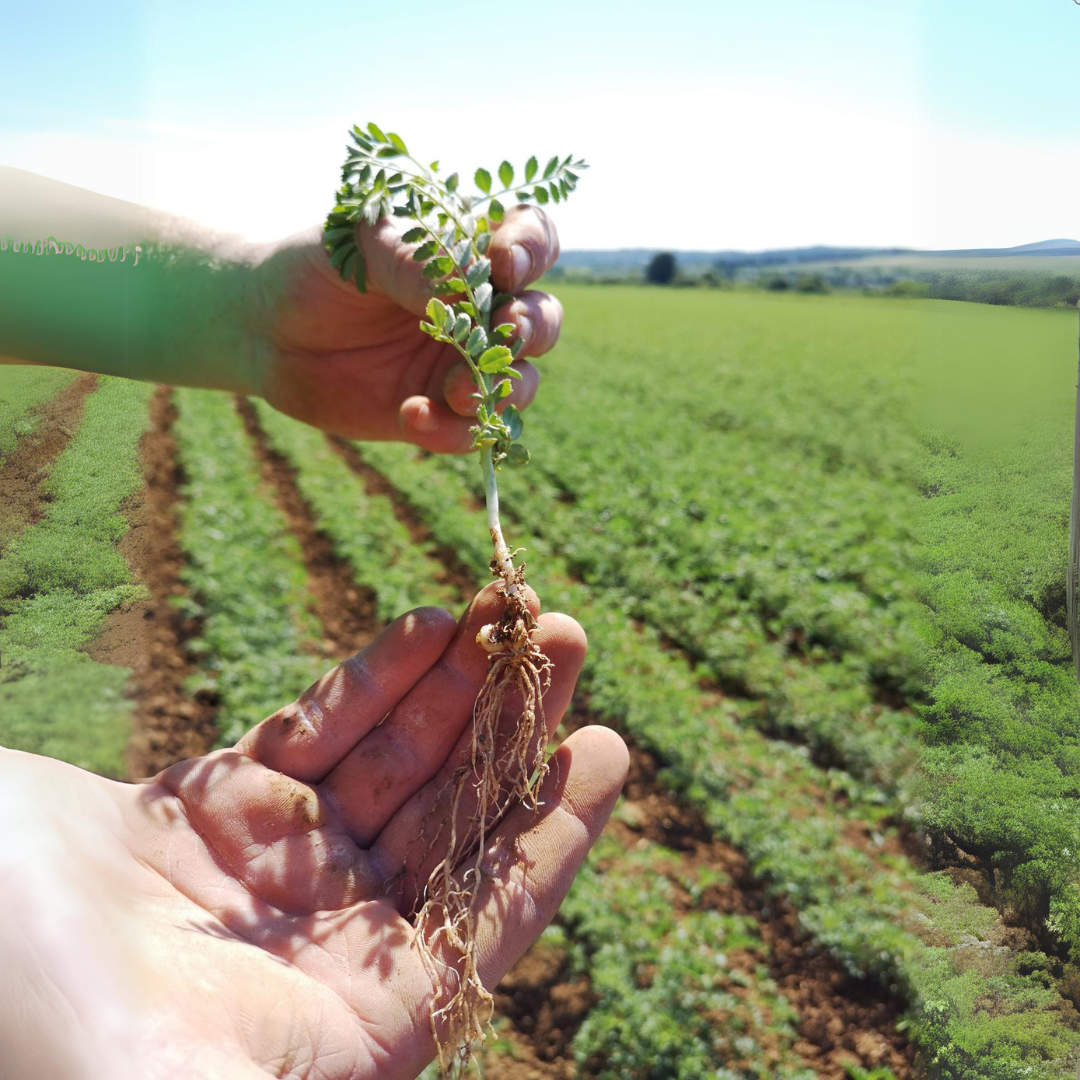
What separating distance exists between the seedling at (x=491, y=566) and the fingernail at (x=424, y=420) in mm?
159

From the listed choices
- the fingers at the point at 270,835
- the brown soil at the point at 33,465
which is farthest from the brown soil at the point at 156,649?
the fingers at the point at 270,835

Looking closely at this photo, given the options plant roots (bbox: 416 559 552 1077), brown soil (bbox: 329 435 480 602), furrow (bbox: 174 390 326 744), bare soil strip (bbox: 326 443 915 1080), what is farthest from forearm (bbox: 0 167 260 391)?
brown soil (bbox: 329 435 480 602)

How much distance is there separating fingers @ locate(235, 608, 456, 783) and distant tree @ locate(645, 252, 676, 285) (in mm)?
83150

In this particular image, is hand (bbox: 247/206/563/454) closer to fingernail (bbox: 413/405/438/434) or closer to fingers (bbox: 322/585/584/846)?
fingernail (bbox: 413/405/438/434)

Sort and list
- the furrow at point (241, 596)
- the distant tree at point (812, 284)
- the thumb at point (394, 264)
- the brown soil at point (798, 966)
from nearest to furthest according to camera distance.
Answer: the thumb at point (394, 264) → the brown soil at point (798, 966) → the furrow at point (241, 596) → the distant tree at point (812, 284)

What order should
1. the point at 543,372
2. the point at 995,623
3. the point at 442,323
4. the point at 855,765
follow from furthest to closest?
1. the point at 543,372
2. the point at 855,765
3. the point at 442,323
4. the point at 995,623

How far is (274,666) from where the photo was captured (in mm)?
5199

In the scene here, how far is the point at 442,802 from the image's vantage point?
2062 mm

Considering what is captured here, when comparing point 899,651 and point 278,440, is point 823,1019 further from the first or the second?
point 278,440

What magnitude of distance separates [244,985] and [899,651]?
5.65 m

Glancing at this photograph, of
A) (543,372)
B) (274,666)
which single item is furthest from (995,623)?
(543,372)

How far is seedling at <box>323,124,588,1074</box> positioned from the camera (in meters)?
1.76

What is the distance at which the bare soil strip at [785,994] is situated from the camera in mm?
3156

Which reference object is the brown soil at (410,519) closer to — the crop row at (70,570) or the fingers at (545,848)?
the fingers at (545,848)
